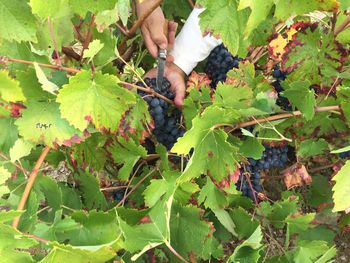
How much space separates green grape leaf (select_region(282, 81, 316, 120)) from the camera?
87 centimetres

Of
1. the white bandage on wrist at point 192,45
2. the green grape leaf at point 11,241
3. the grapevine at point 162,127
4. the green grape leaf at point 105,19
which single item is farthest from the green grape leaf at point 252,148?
the green grape leaf at point 11,241

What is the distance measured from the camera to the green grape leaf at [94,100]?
0.79 m

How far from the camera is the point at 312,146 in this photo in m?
1.02

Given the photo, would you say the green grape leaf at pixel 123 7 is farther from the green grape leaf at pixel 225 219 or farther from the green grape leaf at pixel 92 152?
the green grape leaf at pixel 225 219

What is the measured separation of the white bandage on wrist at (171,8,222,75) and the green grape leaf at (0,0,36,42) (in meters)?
0.38

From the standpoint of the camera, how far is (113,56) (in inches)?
36.0

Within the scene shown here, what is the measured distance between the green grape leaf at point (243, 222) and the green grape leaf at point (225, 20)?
1.19 feet

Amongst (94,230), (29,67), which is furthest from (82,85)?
(94,230)

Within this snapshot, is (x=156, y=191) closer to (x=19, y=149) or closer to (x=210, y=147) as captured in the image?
(x=210, y=147)

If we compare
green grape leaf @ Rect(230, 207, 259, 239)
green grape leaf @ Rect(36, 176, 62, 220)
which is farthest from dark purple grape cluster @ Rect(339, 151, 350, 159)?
green grape leaf @ Rect(36, 176, 62, 220)

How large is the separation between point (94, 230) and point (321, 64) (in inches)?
19.5

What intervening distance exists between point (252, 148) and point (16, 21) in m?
0.47

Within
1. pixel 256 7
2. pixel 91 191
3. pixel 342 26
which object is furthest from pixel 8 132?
pixel 342 26

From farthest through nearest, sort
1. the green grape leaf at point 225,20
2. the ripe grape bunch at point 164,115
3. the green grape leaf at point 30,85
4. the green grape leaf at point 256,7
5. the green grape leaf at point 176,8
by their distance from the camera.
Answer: the green grape leaf at point 176,8 → the ripe grape bunch at point 164,115 → the green grape leaf at point 30,85 → the green grape leaf at point 225,20 → the green grape leaf at point 256,7
